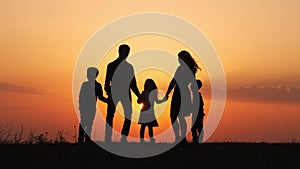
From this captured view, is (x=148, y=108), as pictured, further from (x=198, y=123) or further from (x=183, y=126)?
(x=198, y=123)

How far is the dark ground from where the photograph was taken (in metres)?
11.2

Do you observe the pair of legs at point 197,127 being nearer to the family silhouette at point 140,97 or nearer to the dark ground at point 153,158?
the family silhouette at point 140,97

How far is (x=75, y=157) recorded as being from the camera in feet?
39.4

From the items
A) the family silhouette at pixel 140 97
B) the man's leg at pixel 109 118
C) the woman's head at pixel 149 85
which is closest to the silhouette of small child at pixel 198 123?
the family silhouette at pixel 140 97

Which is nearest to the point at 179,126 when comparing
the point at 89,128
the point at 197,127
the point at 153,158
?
the point at 197,127

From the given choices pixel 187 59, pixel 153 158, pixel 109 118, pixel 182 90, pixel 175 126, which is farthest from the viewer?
pixel 175 126

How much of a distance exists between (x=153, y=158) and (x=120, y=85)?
11.4ft

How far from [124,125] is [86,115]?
3.38 ft

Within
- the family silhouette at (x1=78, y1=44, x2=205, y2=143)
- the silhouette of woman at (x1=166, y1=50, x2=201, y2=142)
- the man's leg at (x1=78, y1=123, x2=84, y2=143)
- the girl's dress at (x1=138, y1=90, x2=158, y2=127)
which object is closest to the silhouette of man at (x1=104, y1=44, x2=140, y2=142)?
the family silhouette at (x1=78, y1=44, x2=205, y2=143)

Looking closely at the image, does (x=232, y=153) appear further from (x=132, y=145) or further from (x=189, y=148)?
(x=132, y=145)

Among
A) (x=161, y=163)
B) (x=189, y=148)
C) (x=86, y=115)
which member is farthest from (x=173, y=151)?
(x=86, y=115)

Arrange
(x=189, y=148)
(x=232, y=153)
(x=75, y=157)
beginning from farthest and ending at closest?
(x=189, y=148) < (x=232, y=153) < (x=75, y=157)

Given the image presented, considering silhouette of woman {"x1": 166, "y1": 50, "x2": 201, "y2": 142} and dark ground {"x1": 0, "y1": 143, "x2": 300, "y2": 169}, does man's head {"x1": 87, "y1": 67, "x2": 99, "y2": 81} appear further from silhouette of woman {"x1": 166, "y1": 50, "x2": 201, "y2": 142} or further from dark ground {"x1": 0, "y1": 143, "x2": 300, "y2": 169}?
silhouette of woman {"x1": 166, "y1": 50, "x2": 201, "y2": 142}

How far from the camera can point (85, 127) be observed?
15.6 m
